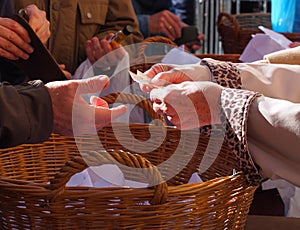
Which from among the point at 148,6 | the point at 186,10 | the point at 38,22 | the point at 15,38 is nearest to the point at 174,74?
the point at 15,38

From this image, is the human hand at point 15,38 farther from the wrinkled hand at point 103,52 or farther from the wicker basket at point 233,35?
the wicker basket at point 233,35

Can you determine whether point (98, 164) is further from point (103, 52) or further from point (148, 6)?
point (148, 6)

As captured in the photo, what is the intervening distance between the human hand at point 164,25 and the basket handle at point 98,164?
6.85 feet

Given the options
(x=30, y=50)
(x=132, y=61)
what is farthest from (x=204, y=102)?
(x=132, y=61)

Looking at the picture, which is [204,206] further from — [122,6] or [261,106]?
Answer: [122,6]

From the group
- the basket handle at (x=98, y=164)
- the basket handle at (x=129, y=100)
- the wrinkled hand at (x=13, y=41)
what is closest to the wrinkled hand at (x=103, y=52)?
the wrinkled hand at (x=13, y=41)

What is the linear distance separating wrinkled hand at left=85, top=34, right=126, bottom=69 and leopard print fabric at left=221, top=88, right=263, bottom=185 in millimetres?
981

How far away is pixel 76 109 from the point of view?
101 centimetres

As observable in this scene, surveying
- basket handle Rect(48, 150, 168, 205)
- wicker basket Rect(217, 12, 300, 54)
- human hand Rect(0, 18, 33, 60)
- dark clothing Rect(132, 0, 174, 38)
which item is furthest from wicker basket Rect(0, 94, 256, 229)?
dark clothing Rect(132, 0, 174, 38)

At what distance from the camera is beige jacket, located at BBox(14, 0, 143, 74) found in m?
2.06

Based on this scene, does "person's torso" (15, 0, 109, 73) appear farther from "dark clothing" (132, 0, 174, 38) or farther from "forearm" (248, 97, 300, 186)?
"forearm" (248, 97, 300, 186)

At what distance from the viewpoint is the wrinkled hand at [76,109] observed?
1.00 meters

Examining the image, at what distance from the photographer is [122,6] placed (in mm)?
2299

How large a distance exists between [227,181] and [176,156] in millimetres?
315
